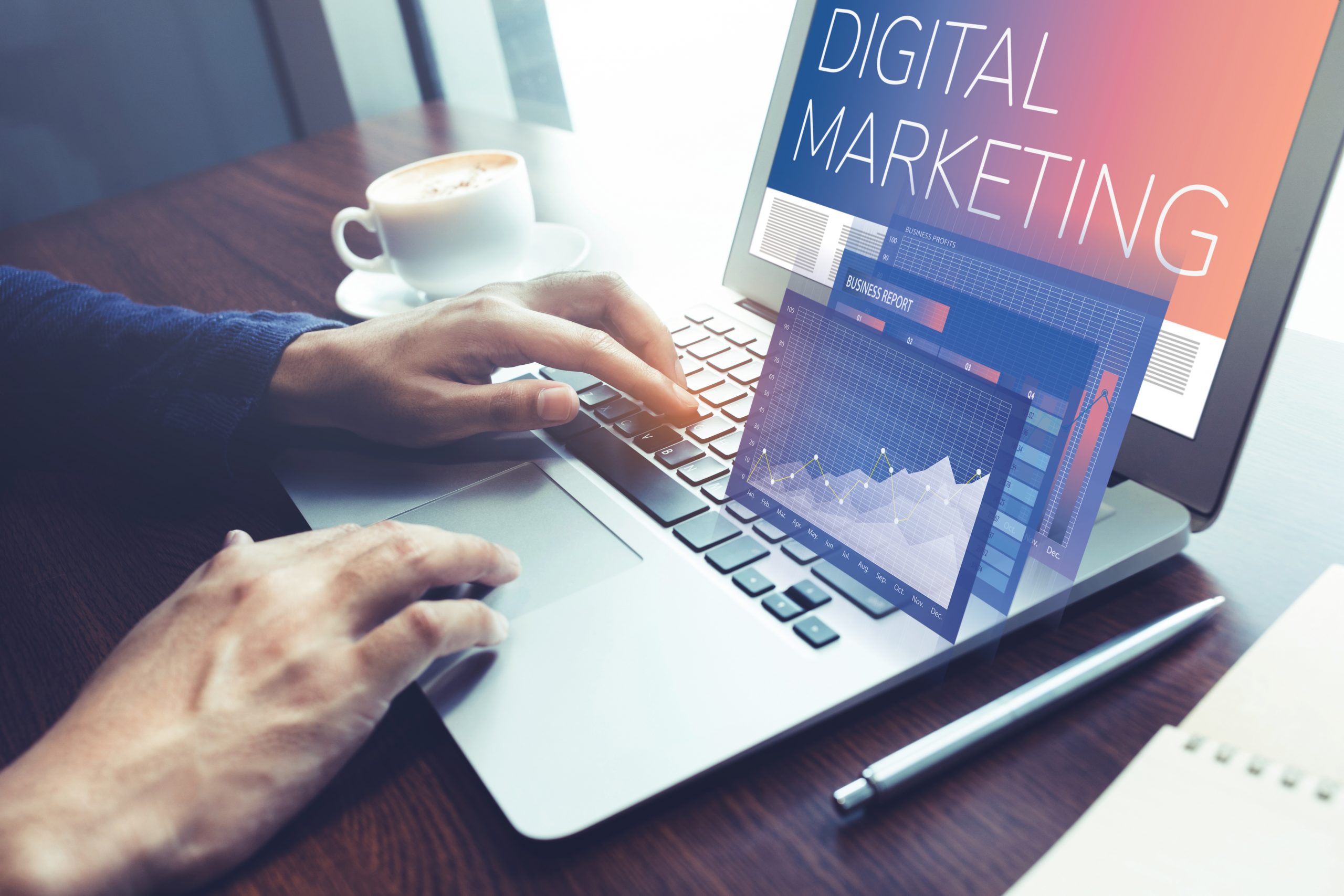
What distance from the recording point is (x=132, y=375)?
0.71m

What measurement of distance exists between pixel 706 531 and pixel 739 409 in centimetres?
14

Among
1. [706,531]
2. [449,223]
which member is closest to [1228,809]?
[706,531]

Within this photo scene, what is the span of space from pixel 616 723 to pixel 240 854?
6.6 inches

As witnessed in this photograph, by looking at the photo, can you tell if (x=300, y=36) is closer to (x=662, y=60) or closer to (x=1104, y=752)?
(x=662, y=60)

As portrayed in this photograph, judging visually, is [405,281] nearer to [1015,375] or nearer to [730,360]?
[730,360]

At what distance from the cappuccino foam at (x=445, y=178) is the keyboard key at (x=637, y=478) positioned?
326 millimetres

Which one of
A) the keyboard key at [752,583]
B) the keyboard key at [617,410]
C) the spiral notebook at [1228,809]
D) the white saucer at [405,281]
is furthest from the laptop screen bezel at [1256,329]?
the white saucer at [405,281]

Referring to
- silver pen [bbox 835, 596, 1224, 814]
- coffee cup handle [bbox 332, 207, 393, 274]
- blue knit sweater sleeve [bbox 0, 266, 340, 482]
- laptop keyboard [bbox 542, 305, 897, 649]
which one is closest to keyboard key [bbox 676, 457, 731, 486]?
laptop keyboard [bbox 542, 305, 897, 649]

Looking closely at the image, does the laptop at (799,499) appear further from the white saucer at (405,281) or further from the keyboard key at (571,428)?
the white saucer at (405,281)

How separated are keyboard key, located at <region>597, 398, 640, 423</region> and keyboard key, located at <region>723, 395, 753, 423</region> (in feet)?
0.22

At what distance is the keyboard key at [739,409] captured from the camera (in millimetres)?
612

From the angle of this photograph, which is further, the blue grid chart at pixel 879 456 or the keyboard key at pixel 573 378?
the keyboard key at pixel 573 378

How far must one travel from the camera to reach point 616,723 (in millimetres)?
392

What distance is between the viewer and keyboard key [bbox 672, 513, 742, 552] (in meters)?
0.50
